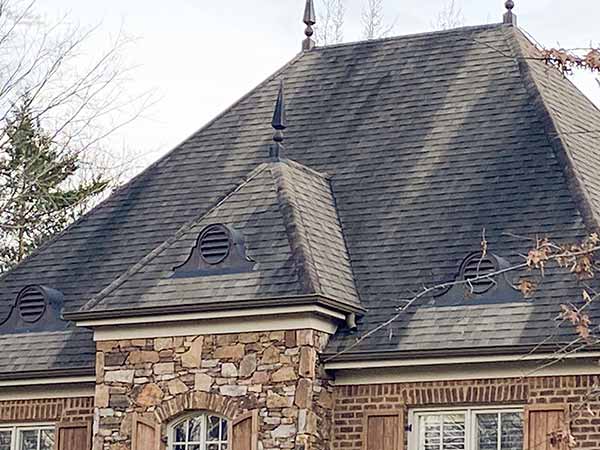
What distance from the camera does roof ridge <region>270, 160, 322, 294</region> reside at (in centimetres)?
1508

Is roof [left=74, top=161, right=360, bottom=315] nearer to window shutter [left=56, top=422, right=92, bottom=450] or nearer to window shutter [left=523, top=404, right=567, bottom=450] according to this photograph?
window shutter [left=56, top=422, right=92, bottom=450]

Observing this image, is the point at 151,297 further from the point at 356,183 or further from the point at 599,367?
the point at 599,367

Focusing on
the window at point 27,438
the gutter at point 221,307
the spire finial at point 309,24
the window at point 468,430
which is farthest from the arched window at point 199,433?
the spire finial at point 309,24

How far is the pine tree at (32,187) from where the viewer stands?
21.8 meters

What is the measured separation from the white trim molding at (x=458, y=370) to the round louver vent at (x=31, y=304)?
3.80 meters

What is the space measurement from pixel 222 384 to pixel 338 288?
1.53m

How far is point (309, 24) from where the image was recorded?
796 inches

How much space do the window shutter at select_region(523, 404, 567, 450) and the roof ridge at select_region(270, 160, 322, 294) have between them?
2335 mm

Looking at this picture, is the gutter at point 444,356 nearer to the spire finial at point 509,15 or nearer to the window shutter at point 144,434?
the window shutter at point 144,434

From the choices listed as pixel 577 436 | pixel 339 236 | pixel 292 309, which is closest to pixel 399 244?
pixel 339 236

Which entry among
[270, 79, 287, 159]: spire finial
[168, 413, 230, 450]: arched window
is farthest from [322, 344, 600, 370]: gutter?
[270, 79, 287, 159]: spire finial

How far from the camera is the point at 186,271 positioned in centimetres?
1580

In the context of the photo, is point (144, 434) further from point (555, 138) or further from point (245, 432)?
point (555, 138)

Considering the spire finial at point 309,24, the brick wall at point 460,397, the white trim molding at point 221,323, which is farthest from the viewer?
the spire finial at point 309,24
